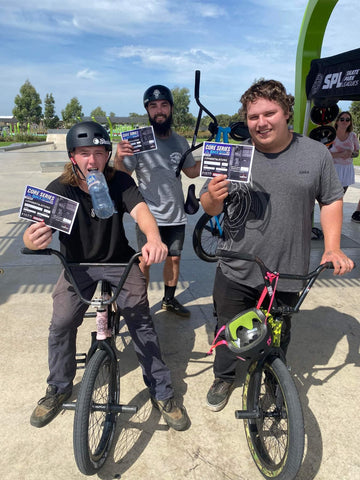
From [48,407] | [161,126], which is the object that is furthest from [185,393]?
[161,126]

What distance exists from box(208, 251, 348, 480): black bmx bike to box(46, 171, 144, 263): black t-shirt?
763mm

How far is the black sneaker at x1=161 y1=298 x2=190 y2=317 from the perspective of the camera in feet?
12.7

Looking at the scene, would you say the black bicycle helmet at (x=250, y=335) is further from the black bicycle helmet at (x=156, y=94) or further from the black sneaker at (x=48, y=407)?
the black bicycle helmet at (x=156, y=94)

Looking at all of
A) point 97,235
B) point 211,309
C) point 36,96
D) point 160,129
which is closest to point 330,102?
point 160,129

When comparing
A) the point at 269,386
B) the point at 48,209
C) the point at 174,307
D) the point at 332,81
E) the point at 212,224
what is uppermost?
the point at 332,81

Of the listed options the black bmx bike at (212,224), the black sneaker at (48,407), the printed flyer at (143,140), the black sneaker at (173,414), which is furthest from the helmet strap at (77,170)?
the black bmx bike at (212,224)

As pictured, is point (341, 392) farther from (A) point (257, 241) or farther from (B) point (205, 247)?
(B) point (205, 247)

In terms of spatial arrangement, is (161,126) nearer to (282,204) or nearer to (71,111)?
(282,204)

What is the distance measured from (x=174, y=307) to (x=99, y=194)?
2.06m

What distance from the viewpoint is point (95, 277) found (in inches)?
95.4

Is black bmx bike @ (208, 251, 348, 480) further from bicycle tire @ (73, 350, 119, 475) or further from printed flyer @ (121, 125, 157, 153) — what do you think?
printed flyer @ (121, 125, 157, 153)

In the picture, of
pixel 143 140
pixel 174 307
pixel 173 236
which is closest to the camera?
pixel 143 140

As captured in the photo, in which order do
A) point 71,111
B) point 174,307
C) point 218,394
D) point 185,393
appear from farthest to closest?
point 71,111, point 174,307, point 185,393, point 218,394

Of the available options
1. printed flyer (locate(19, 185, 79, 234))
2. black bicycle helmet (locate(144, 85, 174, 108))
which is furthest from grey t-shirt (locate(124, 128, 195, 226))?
printed flyer (locate(19, 185, 79, 234))
